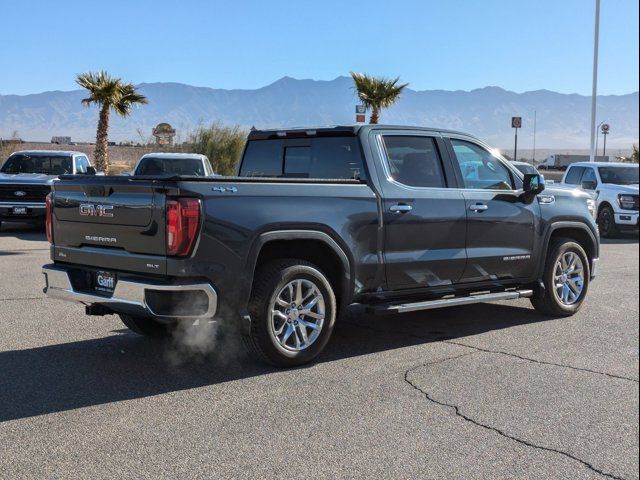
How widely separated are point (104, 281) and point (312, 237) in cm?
→ 166

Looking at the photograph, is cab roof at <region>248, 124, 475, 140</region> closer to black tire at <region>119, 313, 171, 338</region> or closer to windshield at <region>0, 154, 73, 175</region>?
black tire at <region>119, 313, 171, 338</region>

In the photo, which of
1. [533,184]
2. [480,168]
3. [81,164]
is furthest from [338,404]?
[81,164]

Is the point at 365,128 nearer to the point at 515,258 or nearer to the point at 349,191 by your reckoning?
the point at 349,191

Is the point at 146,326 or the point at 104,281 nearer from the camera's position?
the point at 104,281

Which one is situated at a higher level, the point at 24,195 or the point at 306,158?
the point at 306,158

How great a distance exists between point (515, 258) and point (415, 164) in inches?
59.8

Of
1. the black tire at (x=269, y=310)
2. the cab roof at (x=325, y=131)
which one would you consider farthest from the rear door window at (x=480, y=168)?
the black tire at (x=269, y=310)

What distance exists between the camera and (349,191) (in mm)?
6152

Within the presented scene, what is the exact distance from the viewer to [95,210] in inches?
227

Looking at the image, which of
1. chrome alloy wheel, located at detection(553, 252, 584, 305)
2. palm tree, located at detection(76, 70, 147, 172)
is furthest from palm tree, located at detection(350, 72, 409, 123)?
chrome alloy wheel, located at detection(553, 252, 584, 305)

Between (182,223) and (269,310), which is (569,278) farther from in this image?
(182,223)

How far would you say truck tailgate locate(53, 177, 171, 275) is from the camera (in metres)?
5.32

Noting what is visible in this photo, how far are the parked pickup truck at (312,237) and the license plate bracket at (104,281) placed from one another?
0.02 metres

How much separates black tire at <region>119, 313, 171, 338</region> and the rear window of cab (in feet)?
5.94
